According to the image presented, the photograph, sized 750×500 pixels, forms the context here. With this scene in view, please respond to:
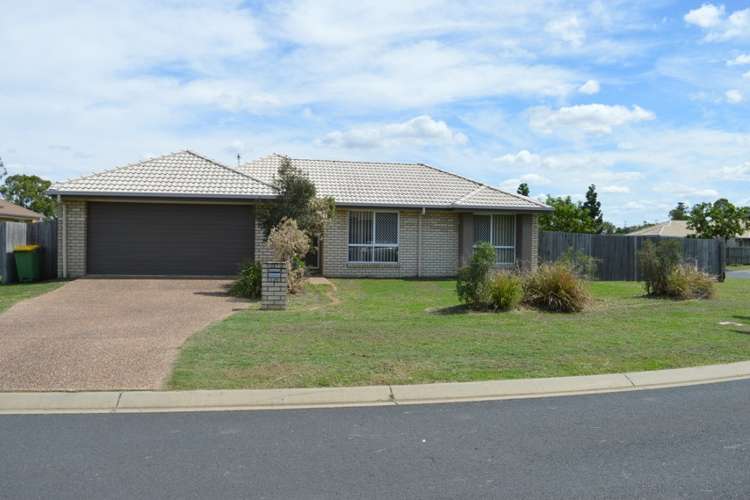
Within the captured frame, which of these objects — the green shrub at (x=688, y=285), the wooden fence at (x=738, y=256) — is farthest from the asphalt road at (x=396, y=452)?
the wooden fence at (x=738, y=256)

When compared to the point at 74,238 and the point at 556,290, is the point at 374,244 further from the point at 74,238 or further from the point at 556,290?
the point at 556,290

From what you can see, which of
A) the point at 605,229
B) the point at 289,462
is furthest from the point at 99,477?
the point at 605,229

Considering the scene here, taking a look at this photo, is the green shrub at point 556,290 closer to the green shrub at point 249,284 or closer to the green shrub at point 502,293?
the green shrub at point 502,293

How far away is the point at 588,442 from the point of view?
633cm

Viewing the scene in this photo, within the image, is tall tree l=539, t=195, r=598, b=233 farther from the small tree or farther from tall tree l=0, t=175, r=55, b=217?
tall tree l=0, t=175, r=55, b=217

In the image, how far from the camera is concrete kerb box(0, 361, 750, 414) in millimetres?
7496

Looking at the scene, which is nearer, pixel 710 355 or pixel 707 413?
pixel 707 413

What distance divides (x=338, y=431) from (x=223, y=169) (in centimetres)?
1735

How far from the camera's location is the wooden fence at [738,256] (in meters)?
52.9

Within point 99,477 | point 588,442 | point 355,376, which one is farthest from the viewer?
point 355,376

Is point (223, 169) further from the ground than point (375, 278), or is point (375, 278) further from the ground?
point (223, 169)

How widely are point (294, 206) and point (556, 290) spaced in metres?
7.16

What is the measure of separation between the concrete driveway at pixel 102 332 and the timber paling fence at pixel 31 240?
2953 mm

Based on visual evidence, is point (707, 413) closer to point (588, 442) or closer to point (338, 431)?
point (588, 442)
